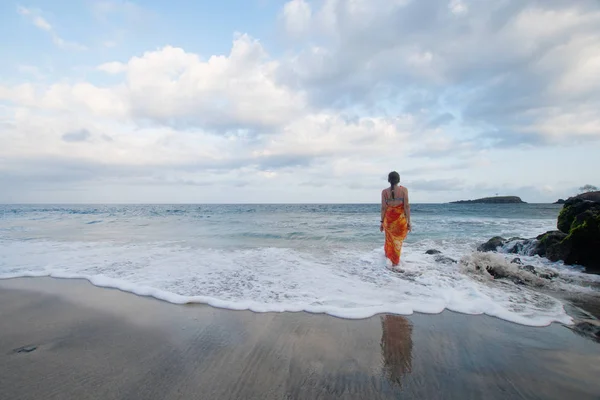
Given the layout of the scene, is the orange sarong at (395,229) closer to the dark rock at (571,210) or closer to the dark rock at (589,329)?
the dark rock at (589,329)

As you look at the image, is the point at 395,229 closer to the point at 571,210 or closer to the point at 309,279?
the point at 309,279

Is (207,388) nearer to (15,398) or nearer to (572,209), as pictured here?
(15,398)

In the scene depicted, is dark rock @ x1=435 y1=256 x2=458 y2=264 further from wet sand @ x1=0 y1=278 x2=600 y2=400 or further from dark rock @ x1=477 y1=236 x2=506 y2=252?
wet sand @ x1=0 y1=278 x2=600 y2=400

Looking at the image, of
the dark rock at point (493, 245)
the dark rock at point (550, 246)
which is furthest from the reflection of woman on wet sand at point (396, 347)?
the dark rock at point (493, 245)

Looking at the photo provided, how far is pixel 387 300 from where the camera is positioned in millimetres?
4414

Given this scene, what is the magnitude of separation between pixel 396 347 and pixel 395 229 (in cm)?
405

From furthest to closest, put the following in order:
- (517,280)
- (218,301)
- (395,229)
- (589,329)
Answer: (395,229) < (517,280) < (218,301) < (589,329)

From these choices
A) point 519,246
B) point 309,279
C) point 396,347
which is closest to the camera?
point 396,347

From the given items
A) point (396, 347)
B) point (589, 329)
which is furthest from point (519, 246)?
point (396, 347)

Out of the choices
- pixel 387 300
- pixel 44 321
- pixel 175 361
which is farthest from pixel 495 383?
pixel 44 321

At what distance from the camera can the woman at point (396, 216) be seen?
6.67 metres

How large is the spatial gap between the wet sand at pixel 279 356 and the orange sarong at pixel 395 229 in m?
2.86

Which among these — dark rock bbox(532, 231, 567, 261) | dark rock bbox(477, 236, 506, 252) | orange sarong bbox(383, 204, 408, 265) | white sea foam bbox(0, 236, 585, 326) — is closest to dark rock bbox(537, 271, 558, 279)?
white sea foam bbox(0, 236, 585, 326)

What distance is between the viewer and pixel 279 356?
2.76 metres
